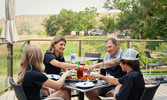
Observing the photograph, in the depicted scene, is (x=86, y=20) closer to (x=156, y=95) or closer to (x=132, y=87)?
(x=156, y=95)

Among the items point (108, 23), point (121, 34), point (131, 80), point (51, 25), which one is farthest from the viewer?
point (51, 25)

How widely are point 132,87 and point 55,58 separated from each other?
1.50 metres

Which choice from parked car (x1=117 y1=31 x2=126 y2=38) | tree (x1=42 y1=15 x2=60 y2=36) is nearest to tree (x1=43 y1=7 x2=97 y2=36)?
tree (x1=42 y1=15 x2=60 y2=36)

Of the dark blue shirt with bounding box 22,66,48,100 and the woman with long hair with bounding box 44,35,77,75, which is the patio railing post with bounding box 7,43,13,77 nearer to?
the woman with long hair with bounding box 44,35,77,75

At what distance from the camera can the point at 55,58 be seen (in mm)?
3221

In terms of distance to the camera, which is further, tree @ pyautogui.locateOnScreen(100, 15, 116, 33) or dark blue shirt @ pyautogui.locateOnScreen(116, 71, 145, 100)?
tree @ pyautogui.locateOnScreen(100, 15, 116, 33)

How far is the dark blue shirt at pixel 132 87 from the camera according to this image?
1.99m

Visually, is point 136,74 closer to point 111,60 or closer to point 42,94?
point 111,60

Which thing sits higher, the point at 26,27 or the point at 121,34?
the point at 26,27

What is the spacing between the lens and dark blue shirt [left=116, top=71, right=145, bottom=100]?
1.99 metres

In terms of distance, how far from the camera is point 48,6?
3372cm

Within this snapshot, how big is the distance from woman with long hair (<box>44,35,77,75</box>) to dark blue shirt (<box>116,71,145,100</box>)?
46.1 inches

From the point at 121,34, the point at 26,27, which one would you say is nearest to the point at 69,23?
the point at 26,27

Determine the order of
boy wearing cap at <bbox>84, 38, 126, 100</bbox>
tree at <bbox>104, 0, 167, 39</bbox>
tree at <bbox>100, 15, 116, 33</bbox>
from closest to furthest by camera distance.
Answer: boy wearing cap at <bbox>84, 38, 126, 100</bbox> < tree at <bbox>104, 0, 167, 39</bbox> < tree at <bbox>100, 15, 116, 33</bbox>
